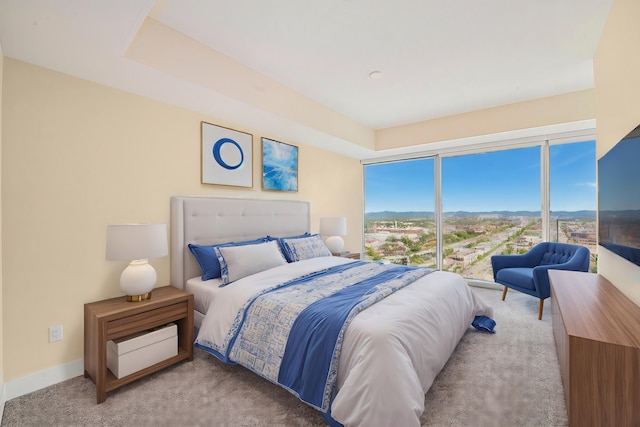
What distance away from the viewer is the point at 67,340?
221 cm

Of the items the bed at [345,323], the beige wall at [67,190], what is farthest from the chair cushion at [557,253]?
the beige wall at [67,190]

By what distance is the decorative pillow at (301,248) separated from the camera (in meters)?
3.39

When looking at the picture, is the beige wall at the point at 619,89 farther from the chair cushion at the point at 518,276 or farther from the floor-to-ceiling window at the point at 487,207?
the floor-to-ceiling window at the point at 487,207

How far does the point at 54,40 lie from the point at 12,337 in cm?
194

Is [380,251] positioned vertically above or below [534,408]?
above

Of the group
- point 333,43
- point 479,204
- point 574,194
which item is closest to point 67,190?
point 333,43

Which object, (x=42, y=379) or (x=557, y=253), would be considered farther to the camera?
(x=557, y=253)

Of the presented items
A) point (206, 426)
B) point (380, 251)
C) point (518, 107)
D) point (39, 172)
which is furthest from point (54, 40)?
point (380, 251)

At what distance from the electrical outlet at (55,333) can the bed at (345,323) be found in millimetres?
852

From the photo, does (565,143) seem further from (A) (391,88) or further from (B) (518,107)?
(A) (391,88)

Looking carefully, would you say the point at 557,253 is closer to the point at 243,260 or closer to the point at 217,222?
the point at 243,260

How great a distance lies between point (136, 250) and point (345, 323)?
5.05 feet

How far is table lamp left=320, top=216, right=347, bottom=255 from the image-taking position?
4.36m

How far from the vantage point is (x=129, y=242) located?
2088 mm
